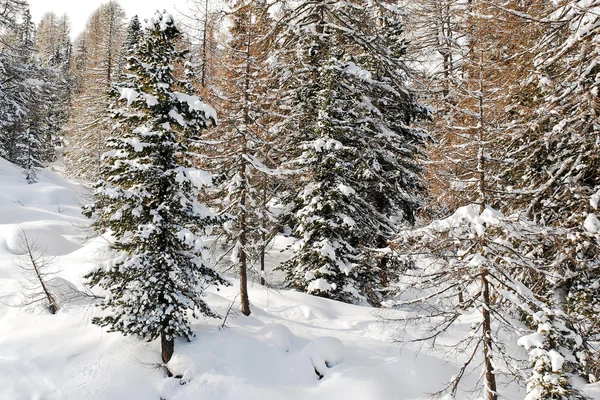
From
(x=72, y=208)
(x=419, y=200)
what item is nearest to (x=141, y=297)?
(x=419, y=200)

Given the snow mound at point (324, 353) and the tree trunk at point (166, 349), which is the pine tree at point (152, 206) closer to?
the tree trunk at point (166, 349)

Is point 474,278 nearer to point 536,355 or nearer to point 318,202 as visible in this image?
point 536,355

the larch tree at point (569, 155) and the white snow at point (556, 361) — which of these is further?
the larch tree at point (569, 155)

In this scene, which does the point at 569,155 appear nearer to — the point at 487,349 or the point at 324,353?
the point at 487,349

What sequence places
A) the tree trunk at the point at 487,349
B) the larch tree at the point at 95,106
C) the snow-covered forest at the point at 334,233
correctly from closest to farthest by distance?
the tree trunk at the point at 487,349
the snow-covered forest at the point at 334,233
the larch tree at the point at 95,106

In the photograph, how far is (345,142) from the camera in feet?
47.7

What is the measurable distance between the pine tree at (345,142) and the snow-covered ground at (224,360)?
209 cm

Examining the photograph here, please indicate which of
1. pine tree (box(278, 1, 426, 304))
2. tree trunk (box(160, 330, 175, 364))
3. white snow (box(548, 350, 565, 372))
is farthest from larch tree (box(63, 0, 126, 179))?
white snow (box(548, 350, 565, 372))

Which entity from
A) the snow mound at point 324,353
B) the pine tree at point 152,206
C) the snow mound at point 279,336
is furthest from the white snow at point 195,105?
the snow mound at point 324,353

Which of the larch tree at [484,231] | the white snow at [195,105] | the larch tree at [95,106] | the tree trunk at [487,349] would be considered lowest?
the tree trunk at [487,349]

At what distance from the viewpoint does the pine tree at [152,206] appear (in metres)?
8.23

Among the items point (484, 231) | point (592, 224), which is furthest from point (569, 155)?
point (484, 231)

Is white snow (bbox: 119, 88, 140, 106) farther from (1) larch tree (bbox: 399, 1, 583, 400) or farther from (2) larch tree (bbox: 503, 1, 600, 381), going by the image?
(2) larch tree (bbox: 503, 1, 600, 381)

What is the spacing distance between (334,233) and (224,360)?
590 cm
